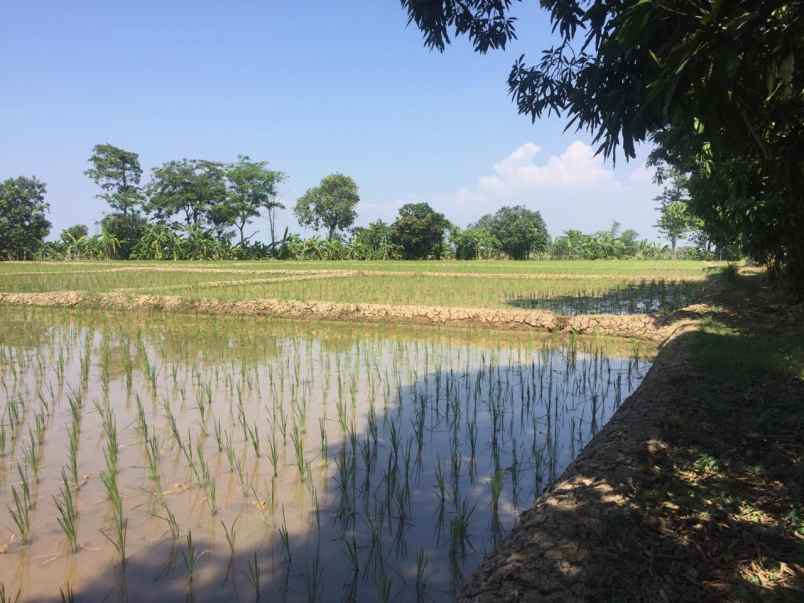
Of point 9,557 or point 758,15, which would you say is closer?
point 758,15

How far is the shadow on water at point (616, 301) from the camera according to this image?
40.3 ft

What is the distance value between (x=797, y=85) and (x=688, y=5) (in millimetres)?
1538

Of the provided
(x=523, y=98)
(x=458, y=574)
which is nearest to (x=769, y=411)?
(x=458, y=574)

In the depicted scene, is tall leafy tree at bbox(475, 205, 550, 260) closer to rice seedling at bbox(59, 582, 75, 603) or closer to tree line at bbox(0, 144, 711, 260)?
tree line at bbox(0, 144, 711, 260)

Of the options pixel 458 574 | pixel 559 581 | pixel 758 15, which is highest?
pixel 758 15

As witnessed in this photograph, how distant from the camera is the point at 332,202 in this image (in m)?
57.4

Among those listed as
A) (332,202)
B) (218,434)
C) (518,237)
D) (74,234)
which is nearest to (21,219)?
(74,234)

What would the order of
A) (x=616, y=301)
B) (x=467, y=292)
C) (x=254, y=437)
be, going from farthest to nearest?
(x=467, y=292) < (x=616, y=301) < (x=254, y=437)

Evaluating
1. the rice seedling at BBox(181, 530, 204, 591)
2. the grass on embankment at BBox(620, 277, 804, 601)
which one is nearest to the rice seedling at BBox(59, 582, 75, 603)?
the rice seedling at BBox(181, 530, 204, 591)

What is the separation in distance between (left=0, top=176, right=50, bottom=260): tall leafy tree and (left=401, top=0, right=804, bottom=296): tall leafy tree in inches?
1797

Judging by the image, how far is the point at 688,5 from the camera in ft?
8.03

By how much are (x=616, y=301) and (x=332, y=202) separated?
46433mm

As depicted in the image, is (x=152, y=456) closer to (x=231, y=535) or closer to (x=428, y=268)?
(x=231, y=535)

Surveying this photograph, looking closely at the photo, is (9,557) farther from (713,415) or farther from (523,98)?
(523,98)
